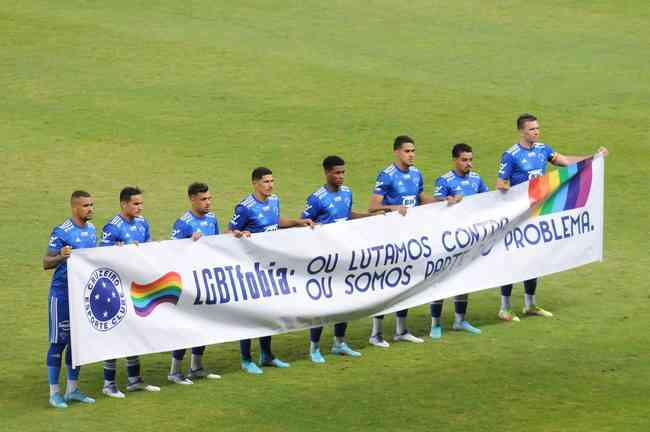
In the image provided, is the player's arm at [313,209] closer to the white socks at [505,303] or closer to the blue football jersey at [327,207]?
the blue football jersey at [327,207]

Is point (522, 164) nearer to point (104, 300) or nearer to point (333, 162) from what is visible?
point (333, 162)

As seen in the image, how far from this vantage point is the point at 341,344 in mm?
15602

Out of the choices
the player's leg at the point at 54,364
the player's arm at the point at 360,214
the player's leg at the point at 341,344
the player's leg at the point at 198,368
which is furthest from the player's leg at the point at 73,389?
the player's arm at the point at 360,214

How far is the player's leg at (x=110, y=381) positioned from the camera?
13.9m

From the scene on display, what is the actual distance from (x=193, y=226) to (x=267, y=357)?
1749 millimetres

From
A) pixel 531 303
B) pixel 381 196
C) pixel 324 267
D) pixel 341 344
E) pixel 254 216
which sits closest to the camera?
pixel 254 216

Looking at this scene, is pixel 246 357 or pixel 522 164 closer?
pixel 246 357

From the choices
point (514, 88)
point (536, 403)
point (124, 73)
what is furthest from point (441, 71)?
point (536, 403)

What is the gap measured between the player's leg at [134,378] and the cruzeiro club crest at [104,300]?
724 millimetres

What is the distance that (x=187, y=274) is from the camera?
14070 mm

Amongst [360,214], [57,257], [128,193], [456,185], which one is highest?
[128,193]

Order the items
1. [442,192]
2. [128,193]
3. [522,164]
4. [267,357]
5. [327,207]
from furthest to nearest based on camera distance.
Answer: [522,164] → [442,192] → [327,207] → [267,357] → [128,193]

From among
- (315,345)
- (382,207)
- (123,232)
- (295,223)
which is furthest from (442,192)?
(123,232)

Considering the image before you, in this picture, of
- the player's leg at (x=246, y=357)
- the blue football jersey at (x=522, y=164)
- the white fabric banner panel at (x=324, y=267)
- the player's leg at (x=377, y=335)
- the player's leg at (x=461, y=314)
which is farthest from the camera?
the blue football jersey at (x=522, y=164)
